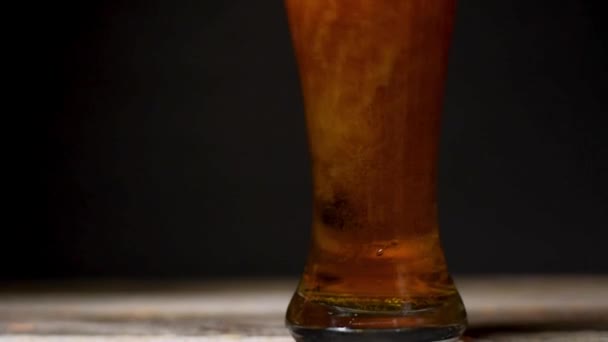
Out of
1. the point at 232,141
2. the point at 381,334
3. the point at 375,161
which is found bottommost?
the point at 232,141

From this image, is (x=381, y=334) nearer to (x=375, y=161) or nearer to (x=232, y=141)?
(x=375, y=161)

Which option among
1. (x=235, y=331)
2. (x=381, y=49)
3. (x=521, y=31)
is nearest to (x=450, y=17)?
(x=381, y=49)

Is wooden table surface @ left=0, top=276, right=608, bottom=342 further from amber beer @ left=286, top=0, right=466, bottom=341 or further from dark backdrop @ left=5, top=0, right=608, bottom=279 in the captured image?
dark backdrop @ left=5, top=0, right=608, bottom=279

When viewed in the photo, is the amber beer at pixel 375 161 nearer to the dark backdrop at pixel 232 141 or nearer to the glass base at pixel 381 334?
→ the glass base at pixel 381 334

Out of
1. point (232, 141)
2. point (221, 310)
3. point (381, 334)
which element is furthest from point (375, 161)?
point (232, 141)

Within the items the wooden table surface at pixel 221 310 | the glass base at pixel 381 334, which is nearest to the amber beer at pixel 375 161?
the glass base at pixel 381 334

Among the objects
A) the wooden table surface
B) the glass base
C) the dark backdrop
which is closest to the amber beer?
the glass base
